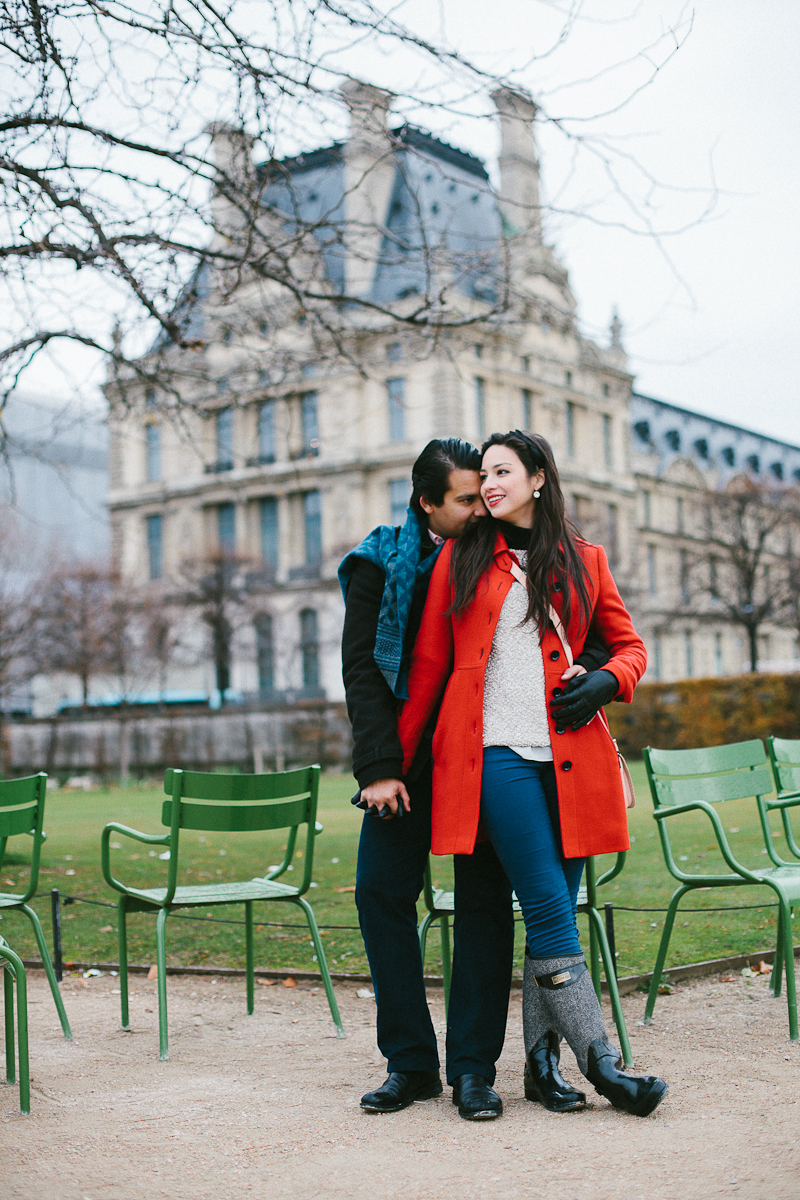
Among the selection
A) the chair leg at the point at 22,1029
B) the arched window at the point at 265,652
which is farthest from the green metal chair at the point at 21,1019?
the arched window at the point at 265,652

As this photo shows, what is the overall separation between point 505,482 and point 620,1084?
6.02 ft

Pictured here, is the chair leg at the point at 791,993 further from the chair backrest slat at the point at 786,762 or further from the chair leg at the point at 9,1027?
the chair leg at the point at 9,1027

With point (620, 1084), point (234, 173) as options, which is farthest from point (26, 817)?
point (234, 173)

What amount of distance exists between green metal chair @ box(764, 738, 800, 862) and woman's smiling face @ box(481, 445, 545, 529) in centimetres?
218

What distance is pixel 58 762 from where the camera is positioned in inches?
1291

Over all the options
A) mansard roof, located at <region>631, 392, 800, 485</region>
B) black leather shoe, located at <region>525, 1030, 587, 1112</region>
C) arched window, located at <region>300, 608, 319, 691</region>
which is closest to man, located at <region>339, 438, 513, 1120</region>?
black leather shoe, located at <region>525, 1030, 587, 1112</region>

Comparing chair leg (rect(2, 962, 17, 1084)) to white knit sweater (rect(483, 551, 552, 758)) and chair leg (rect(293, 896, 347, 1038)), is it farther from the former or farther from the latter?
white knit sweater (rect(483, 551, 552, 758))

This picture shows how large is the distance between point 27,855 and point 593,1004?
29.3 feet

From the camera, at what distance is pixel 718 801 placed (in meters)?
5.32

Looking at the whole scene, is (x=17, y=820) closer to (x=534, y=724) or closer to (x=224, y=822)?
(x=224, y=822)

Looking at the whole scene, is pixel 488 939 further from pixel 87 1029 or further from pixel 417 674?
pixel 87 1029

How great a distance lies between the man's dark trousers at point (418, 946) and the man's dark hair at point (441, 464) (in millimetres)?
1013

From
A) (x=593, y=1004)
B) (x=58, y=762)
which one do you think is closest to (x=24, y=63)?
(x=593, y=1004)

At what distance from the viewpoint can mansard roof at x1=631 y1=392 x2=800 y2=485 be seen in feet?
221
